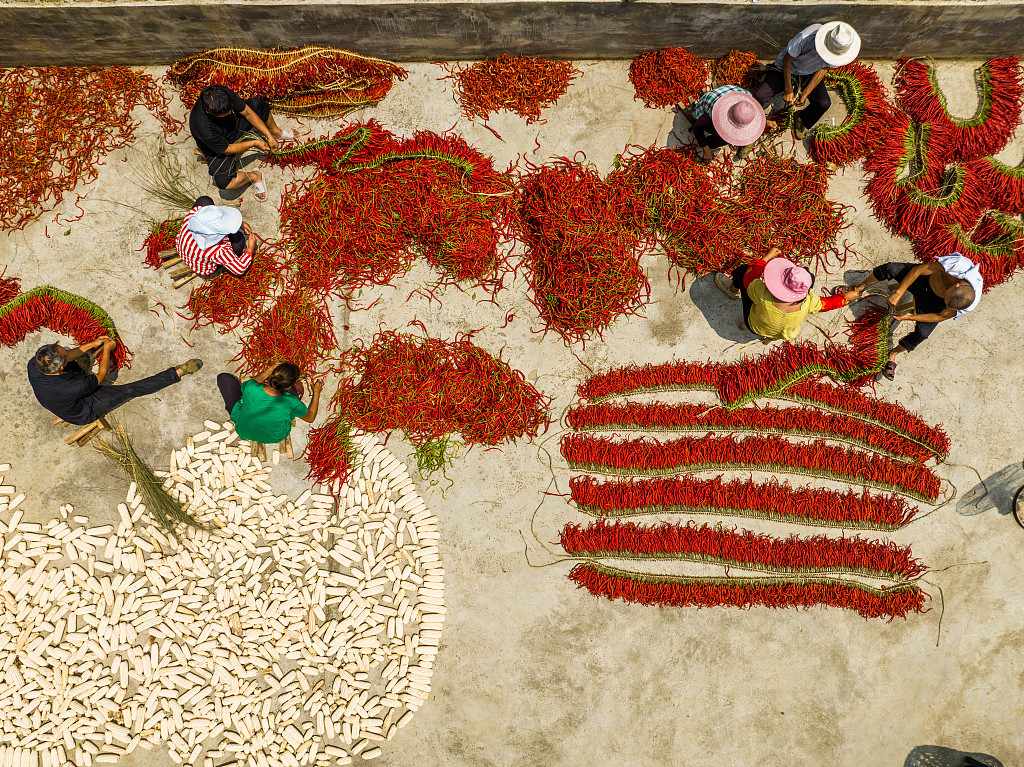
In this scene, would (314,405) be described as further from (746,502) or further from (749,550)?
(749,550)

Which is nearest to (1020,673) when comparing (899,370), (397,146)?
(899,370)

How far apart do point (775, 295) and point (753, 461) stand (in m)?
1.70

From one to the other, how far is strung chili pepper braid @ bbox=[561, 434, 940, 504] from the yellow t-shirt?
1.11m

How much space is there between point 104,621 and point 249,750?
188 centimetres

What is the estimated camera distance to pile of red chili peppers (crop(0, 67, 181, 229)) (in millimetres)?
5762

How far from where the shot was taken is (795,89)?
557cm

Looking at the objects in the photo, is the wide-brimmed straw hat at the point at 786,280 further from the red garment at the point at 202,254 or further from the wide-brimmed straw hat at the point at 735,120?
the red garment at the point at 202,254

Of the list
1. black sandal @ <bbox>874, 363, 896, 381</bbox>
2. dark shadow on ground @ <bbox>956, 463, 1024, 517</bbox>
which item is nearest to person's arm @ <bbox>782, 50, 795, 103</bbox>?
black sandal @ <bbox>874, 363, 896, 381</bbox>

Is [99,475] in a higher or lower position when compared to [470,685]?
higher

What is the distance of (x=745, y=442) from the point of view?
5535 millimetres

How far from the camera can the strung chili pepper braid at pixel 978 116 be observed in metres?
5.65

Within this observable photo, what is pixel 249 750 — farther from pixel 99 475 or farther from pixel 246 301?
pixel 246 301

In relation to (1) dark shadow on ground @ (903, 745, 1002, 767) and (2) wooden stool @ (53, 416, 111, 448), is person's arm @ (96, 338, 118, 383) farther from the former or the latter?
(1) dark shadow on ground @ (903, 745, 1002, 767)

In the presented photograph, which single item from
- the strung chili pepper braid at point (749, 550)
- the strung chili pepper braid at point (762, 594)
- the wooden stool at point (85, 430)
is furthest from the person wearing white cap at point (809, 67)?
the wooden stool at point (85, 430)
